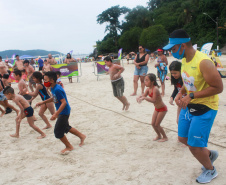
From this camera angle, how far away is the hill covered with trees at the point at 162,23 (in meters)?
46.1

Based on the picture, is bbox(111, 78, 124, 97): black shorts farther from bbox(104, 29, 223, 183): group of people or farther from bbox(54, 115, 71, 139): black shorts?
bbox(104, 29, 223, 183): group of people

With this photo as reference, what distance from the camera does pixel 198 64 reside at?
2.37 meters

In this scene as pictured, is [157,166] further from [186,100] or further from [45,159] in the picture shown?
[45,159]

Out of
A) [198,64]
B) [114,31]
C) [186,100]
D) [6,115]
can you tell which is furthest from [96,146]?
[114,31]

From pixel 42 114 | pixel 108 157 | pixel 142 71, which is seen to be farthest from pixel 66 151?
pixel 142 71

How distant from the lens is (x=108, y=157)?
146 inches

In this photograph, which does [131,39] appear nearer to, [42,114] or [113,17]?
[113,17]

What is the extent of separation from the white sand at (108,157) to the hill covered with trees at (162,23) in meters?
41.4

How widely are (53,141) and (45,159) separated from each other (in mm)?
846

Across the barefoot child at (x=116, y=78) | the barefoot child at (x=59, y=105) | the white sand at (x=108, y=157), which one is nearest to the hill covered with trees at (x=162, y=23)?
the barefoot child at (x=116, y=78)

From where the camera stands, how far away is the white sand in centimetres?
306

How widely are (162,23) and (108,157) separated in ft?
188

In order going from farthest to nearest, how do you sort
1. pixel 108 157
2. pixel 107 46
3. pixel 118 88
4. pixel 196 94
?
pixel 107 46 → pixel 118 88 → pixel 108 157 → pixel 196 94

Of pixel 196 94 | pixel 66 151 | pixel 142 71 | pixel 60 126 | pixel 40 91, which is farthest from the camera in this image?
pixel 142 71
